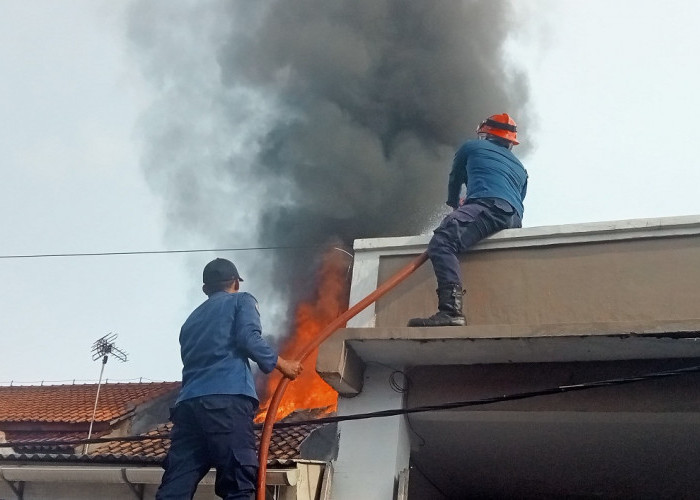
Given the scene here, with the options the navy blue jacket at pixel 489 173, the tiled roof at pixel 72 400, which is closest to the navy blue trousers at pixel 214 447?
the navy blue jacket at pixel 489 173

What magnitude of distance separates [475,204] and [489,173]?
14.1 inches

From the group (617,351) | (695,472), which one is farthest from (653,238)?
(695,472)

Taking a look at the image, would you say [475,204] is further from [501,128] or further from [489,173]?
[501,128]

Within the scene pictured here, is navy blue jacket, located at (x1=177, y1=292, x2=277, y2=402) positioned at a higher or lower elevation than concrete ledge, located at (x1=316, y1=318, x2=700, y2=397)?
lower

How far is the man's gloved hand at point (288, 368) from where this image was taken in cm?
418

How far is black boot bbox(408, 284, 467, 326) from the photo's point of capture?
4.65 meters

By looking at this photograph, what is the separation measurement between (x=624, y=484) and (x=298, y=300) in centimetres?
875

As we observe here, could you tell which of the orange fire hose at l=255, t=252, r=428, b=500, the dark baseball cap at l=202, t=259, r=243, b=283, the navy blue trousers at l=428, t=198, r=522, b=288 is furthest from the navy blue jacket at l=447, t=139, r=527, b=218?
the dark baseball cap at l=202, t=259, r=243, b=283

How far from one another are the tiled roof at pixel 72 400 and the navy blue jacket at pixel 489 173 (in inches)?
420

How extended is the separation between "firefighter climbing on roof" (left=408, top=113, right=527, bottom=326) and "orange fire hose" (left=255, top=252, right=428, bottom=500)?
21 cm

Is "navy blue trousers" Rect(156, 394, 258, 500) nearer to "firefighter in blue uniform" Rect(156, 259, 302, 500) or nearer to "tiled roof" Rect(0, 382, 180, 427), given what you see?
"firefighter in blue uniform" Rect(156, 259, 302, 500)

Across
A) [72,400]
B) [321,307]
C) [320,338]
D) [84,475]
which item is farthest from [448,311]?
[72,400]

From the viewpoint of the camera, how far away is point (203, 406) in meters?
3.99

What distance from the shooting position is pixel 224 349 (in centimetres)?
417
